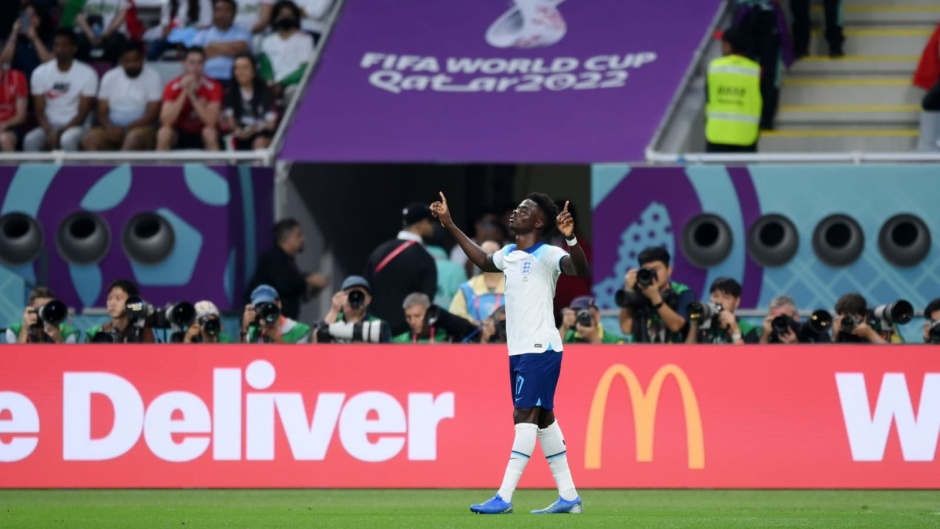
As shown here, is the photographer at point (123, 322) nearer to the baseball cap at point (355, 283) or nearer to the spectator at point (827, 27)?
the baseball cap at point (355, 283)

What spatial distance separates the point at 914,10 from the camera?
65.6 feet

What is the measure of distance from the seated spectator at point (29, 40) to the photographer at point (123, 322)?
5.79 m

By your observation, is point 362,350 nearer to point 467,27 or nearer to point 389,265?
point 389,265

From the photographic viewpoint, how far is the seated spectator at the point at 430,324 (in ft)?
46.1

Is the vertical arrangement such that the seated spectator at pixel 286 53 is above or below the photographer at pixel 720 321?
above

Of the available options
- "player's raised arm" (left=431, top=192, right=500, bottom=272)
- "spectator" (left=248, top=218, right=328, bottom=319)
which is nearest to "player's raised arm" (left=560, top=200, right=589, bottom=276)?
"player's raised arm" (left=431, top=192, right=500, bottom=272)

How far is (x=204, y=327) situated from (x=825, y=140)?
7.81 metres

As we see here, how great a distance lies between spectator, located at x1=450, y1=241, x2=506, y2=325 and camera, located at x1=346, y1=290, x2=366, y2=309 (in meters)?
1.28

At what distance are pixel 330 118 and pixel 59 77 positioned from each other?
2.98m

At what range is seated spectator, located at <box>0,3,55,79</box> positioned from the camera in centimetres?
1959

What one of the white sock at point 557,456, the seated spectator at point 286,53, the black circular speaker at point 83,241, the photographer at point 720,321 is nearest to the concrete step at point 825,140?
the seated spectator at point 286,53

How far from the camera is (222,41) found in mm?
19312

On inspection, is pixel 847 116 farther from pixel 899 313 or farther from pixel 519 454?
pixel 519 454

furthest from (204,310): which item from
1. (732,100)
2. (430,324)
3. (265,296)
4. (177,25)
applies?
(177,25)
